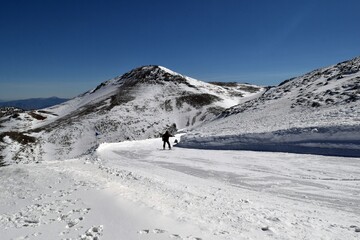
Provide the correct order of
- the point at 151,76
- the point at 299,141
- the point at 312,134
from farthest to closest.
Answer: the point at 151,76, the point at 299,141, the point at 312,134

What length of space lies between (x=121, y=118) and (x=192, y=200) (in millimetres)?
62041

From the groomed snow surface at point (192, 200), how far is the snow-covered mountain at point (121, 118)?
39464mm

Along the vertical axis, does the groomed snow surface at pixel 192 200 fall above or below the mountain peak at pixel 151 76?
below

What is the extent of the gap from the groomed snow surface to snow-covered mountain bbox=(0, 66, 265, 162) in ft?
129

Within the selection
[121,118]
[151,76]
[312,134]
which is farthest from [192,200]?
[151,76]

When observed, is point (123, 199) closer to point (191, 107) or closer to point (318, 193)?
point (318, 193)

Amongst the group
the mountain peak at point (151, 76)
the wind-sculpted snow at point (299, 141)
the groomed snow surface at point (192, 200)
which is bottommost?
the groomed snow surface at point (192, 200)

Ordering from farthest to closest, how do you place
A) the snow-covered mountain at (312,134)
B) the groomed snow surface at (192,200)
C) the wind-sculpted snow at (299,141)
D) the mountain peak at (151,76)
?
1. the mountain peak at (151,76)
2. the snow-covered mountain at (312,134)
3. the wind-sculpted snow at (299,141)
4. the groomed snow surface at (192,200)

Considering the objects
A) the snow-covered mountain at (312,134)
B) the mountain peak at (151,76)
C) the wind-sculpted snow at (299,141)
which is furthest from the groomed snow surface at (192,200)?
the mountain peak at (151,76)

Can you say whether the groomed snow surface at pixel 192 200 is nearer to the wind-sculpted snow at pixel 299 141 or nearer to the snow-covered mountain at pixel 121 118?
the wind-sculpted snow at pixel 299 141

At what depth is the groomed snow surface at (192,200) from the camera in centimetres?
740

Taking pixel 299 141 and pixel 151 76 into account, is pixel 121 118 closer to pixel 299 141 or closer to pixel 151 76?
pixel 151 76

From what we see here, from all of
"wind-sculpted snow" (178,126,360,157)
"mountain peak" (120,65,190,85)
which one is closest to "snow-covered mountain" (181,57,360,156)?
"wind-sculpted snow" (178,126,360,157)

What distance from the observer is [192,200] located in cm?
1030
